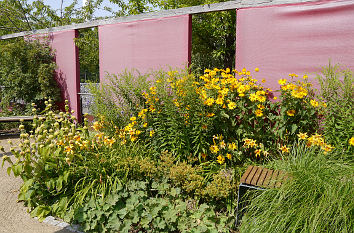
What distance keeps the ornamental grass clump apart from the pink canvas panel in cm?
537

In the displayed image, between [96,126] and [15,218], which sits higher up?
[96,126]

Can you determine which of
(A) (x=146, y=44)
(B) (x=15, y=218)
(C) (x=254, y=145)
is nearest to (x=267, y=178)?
(C) (x=254, y=145)

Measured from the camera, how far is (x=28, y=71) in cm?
705

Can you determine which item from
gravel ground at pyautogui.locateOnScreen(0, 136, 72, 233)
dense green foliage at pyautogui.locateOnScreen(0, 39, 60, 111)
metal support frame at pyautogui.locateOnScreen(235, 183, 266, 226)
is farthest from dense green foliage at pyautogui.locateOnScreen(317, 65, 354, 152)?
dense green foliage at pyautogui.locateOnScreen(0, 39, 60, 111)

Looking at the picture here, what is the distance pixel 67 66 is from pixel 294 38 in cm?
522

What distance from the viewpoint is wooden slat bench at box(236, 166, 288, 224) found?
237cm

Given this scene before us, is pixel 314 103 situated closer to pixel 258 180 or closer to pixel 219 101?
pixel 219 101

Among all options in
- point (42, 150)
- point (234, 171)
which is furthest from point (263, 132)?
point (42, 150)

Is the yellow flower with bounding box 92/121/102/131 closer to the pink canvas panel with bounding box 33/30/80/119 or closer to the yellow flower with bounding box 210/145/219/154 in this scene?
Answer: the yellow flower with bounding box 210/145/219/154

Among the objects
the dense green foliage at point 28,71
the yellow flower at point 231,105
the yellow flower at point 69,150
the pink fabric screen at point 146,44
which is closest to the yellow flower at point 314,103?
the yellow flower at point 231,105

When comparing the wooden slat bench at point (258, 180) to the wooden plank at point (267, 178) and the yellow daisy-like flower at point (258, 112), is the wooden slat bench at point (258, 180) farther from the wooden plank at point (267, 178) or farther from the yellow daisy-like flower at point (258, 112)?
the yellow daisy-like flower at point (258, 112)

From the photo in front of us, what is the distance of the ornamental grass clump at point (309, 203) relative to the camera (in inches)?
75.9

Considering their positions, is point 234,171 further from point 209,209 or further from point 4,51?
point 4,51

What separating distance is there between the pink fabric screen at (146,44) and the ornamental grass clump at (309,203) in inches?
106
